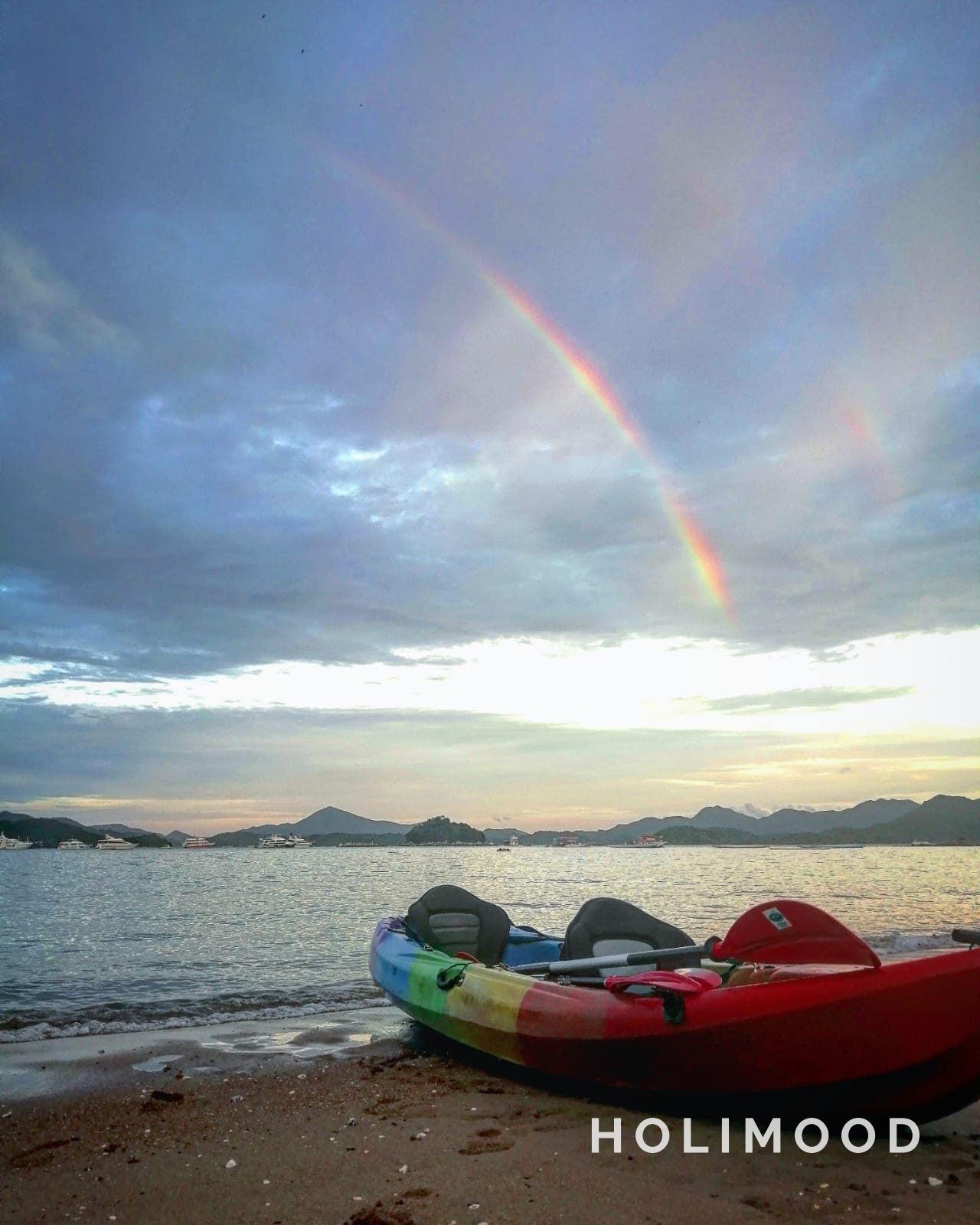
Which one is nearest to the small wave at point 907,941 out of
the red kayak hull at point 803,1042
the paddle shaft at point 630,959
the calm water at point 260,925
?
the calm water at point 260,925

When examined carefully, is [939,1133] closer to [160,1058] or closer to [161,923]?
[160,1058]

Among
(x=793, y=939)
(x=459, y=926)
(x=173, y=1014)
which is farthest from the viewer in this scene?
(x=173, y=1014)

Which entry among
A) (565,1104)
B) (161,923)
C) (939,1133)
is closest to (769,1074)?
(939,1133)

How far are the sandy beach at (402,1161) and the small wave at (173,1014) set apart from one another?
3.07 m

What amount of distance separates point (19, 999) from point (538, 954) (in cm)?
823

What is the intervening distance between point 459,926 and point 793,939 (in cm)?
567

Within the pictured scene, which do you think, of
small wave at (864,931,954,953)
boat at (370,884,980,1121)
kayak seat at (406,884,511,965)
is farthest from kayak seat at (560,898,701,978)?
small wave at (864,931,954,953)

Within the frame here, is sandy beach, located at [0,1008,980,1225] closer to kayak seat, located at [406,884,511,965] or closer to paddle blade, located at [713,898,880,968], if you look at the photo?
paddle blade, located at [713,898,880,968]

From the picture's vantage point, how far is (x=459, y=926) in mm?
10430

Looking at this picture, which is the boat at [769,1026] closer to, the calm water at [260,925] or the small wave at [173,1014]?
the small wave at [173,1014]

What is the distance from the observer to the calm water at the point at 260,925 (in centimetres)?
1252

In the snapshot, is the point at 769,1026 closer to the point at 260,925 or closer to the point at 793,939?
the point at 793,939

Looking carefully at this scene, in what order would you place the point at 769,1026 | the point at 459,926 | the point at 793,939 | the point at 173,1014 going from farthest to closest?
the point at 173,1014
the point at 459,926
the point at 793,939
the point at 769,1026

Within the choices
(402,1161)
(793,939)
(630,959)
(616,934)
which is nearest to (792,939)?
(793,939)
